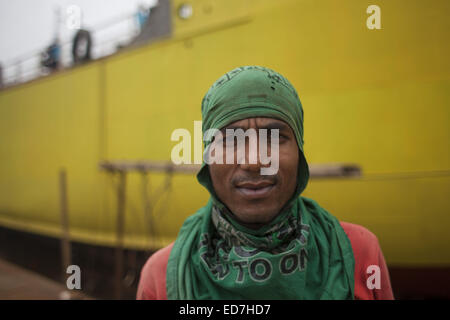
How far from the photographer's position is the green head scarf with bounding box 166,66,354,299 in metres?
0.59

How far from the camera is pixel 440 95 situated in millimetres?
1209

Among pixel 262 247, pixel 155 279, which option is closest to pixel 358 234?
pixel 262 247

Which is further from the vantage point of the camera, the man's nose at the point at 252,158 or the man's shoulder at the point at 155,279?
the man's shoulder at the point at 155,279

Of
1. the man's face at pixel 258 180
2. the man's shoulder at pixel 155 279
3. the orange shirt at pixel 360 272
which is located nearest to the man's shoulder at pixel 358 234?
the orange shirt at pixel 360 272

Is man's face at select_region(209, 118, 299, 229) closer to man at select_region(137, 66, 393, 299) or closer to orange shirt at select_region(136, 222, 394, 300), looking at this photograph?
man at select_region(137, 66, 393, 299)

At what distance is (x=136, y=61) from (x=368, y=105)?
5.83 ft

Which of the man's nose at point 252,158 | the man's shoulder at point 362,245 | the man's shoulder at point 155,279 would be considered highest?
the man's nose at point 252,158

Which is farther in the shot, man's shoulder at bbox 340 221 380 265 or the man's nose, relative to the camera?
man's shoulder at bbox 340 221 380 265

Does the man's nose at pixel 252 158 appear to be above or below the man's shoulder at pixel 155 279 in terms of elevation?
above

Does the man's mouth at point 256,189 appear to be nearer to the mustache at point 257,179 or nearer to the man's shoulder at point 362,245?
the mustache at point 257,179

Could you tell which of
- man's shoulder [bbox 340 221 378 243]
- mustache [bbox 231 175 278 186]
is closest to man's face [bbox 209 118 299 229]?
mustache [bbox 231 175 278 186]

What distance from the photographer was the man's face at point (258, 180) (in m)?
0.58

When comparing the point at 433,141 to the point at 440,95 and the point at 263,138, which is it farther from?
the point at 263,138
